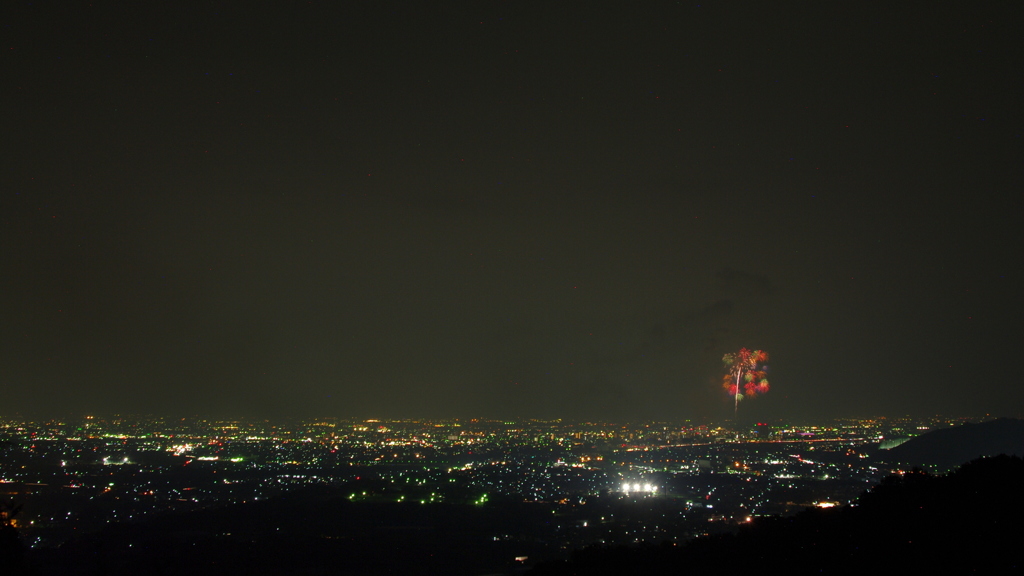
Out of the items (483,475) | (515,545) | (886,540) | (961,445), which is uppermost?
(886,540)

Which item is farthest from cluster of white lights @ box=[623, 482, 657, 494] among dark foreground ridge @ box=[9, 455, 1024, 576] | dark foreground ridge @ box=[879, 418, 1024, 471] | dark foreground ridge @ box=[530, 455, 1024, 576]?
dark foreground ridge @ box=[530, 455, 1024, 576]

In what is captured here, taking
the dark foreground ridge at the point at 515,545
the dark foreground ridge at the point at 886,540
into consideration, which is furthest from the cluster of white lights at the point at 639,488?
the dark foreground ridge at the point at 886,540

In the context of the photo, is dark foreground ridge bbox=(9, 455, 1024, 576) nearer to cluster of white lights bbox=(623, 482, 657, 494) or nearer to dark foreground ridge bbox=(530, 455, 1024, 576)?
dark foreground ridge bbox=(530, 455, 1024, 576)

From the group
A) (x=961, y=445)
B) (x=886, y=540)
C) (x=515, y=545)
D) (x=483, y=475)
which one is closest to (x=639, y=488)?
(x=483, y=475)

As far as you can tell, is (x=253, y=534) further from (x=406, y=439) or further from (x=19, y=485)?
(x=406, y=439)

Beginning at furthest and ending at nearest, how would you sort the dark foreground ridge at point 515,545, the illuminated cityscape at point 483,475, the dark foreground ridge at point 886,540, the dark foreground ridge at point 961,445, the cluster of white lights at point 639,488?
the dark foreground ridge at point 961,445 < the cluster of white lights at point 639,488 < the illuminated cityscape at point 483,475 < the dark foreground ridge at point 515,545 < the dark foreground ridge at point 886,540

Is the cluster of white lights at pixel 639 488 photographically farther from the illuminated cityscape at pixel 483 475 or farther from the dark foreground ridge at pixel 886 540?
the dark foreground ridge at pixel 886 540

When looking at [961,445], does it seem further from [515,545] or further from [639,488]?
[515,545]
